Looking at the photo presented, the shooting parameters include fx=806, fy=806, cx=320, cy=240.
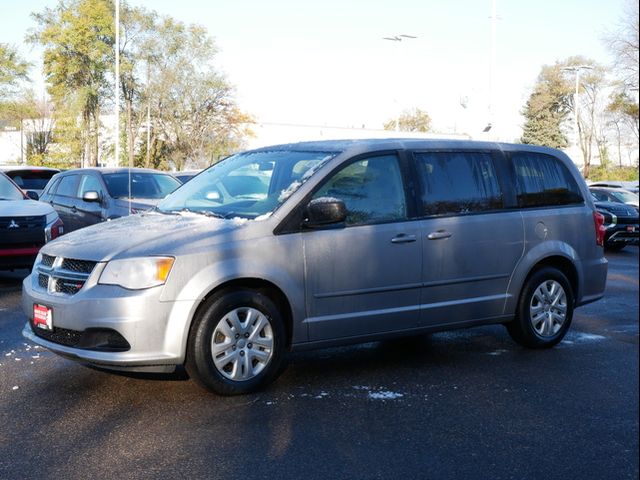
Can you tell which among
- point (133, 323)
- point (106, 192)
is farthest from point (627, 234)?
point (106, 192)

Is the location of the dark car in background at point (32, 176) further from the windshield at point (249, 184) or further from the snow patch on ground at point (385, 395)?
the snow patch on ground at point (385, 395)

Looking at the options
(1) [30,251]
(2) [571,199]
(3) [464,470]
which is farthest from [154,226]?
(1) [30,251]

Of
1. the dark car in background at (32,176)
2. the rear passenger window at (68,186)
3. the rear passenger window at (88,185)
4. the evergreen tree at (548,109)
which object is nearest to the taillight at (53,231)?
the rear passenger window at (88,185)

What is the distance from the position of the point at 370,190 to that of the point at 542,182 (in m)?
1.83

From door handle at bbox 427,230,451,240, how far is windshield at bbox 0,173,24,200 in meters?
7.04

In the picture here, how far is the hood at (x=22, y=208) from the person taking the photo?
10242 mm

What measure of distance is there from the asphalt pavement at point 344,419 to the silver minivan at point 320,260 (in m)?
0.34

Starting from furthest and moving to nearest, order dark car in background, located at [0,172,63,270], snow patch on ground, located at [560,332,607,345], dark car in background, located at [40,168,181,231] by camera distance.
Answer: dark car in background, located at [40,168,181,231] → dark car in background, located at [0,172,63,270] → snow patch on ground, located at [560,332,607,345]

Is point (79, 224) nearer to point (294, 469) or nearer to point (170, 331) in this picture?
point (170, 331)

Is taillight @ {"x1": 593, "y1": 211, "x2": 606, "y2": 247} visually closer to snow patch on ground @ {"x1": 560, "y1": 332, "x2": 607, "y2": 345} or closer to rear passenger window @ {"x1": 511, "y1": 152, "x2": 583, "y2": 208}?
rear passenger window @ {"x1": 511, "y1": 152, "x2": 583, "y2": 208}

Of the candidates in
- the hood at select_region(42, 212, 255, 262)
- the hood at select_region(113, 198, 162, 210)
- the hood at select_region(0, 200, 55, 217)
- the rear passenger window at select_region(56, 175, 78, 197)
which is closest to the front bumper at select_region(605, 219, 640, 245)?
the hood at select_region(42, 212, 255, 262)

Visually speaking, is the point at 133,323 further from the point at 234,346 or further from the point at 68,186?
the point at 68,186

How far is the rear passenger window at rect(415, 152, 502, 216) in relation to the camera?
20.8 ft

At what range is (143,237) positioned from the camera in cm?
552
